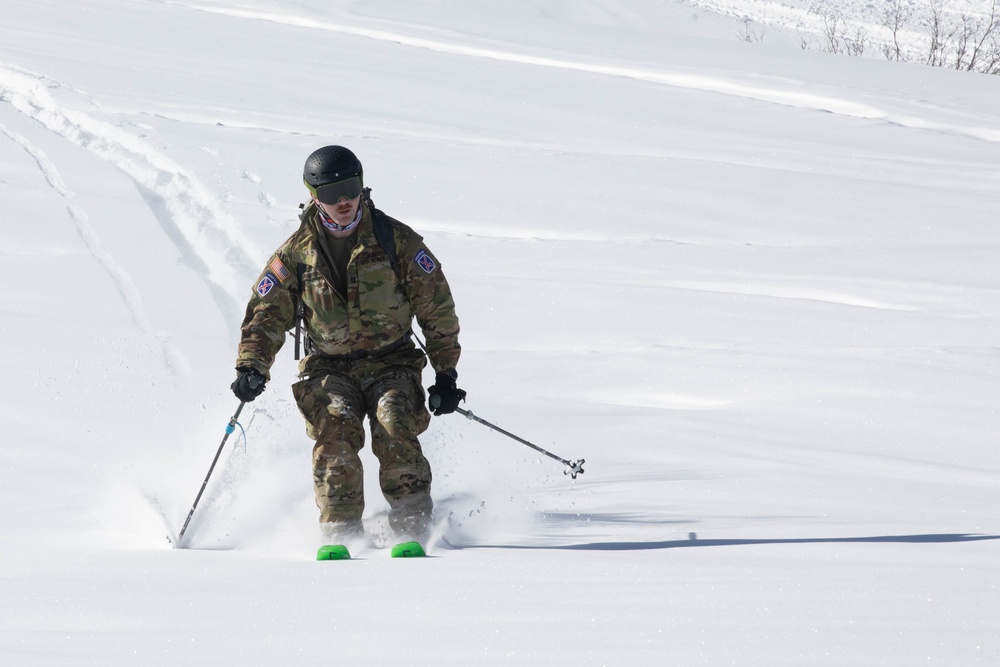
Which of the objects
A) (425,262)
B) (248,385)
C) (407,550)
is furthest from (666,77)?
(407,550)

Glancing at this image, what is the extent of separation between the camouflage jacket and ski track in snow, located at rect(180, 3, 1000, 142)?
976cm

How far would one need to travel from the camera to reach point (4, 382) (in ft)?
20.7

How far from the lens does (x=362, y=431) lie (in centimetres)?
470

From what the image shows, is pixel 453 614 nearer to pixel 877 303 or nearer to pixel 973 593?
pixel 973 593

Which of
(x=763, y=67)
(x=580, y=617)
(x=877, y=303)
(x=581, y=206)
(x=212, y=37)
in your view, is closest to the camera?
(x=580, y=617)

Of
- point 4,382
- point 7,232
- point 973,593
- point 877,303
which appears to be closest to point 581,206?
point 877,303

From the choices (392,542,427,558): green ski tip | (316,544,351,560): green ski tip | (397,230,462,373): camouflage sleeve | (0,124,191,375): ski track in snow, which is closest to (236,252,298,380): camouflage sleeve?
(397,230,462,373): camouflage sleeve

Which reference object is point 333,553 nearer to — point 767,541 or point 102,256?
point 767,541

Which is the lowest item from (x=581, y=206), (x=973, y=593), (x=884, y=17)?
(x=973, y=593)

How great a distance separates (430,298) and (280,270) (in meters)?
0.65

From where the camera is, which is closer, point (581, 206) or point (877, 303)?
point (877, 303)

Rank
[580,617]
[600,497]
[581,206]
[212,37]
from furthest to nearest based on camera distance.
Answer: [212,37] < [581,206] < [600,497] < [580,617]

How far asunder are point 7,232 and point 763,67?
10150 millimetres

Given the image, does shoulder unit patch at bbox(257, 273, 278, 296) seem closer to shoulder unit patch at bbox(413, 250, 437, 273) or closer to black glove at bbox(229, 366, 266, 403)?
black glove at bbox(229, 366, 266, 403)
